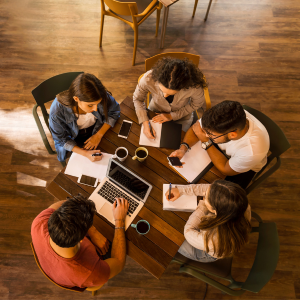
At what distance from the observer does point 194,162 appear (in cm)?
178

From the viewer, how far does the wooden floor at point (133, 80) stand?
7.44 ft

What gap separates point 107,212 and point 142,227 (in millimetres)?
265

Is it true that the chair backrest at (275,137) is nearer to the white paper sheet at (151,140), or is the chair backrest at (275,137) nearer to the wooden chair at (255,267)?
the wooden chair at (255,267)

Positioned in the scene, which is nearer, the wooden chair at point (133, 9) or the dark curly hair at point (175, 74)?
the dark curly hair at point (175, 74)

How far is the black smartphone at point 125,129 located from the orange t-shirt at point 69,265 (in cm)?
83

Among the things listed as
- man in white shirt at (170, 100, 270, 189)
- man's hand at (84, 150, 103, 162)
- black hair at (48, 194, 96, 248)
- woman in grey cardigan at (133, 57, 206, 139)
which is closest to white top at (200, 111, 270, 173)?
man in white shirt at (170, 100, 270, 189)

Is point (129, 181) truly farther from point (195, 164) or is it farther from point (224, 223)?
point (224, 223)

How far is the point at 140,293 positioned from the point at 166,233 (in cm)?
110

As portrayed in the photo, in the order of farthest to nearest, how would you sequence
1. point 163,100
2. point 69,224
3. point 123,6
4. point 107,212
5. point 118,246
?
point 123,6 → point 163,100 → point 107,212 → point 118,246 → point 69,224

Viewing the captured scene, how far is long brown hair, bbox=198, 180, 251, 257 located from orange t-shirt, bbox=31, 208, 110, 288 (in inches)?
27.0

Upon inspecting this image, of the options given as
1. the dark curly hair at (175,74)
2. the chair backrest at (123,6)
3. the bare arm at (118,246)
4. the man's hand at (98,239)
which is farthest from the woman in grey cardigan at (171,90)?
the chair backrest at (123,6)

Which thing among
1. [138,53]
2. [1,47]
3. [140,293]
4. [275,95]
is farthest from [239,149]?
[1,47]

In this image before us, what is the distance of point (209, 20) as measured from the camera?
355 cm

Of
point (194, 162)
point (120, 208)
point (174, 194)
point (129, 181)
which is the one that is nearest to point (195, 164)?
point (194, 162)
